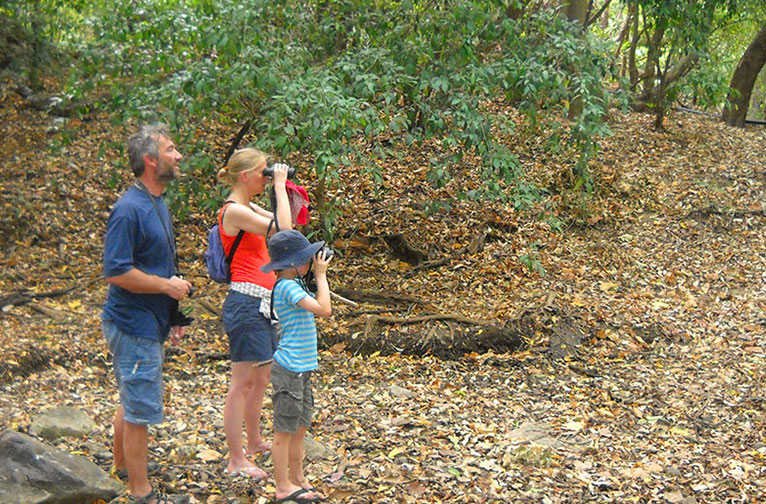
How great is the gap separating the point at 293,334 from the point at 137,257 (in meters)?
0.75

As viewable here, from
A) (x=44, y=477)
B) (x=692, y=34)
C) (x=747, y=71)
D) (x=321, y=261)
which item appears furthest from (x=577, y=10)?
(x=44, y=477)

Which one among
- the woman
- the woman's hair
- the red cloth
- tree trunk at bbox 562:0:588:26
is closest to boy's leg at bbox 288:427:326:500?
the woman

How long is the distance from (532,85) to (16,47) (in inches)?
345

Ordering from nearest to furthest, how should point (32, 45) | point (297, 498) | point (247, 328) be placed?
1. point (297, 498)
2. point (247, 328)
3. point (32, 45)

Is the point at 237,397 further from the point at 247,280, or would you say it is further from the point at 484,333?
the point at 484,333

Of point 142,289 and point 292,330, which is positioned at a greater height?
point 142,289

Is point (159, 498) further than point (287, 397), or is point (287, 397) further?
point (159, 498)

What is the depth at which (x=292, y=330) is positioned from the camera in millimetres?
3525

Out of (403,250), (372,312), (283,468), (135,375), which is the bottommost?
(372,312)

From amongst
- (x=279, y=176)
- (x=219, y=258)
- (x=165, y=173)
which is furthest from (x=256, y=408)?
(x=165, y=173)

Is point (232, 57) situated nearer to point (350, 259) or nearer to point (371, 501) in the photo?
point (350, 259)

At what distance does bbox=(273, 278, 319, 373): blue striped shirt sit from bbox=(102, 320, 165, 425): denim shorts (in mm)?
550

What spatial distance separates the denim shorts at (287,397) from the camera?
3.48 metres

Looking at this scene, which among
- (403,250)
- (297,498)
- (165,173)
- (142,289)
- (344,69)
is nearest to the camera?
(142,289)
